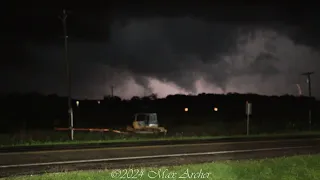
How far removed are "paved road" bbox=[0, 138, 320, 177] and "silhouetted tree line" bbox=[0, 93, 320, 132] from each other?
40838 mm

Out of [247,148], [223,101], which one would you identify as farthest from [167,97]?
[247,148]

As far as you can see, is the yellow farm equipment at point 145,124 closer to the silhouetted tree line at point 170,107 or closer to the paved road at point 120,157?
the paved road at point 120,157

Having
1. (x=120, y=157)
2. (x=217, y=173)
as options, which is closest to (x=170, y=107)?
(x=120, y=157)

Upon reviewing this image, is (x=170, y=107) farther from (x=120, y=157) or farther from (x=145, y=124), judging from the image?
(x=120, y=157)

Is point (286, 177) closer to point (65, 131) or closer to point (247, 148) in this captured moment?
point (247, 148)

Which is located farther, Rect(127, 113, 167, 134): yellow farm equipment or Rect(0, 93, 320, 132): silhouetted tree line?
Rect(0, 93, 320, 132): silhouetted tree line

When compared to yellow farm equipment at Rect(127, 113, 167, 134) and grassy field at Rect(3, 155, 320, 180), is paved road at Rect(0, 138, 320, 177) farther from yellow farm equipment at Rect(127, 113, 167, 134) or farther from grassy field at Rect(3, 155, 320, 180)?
yellow farm equipment at Rect(127, 113, 167, 134)

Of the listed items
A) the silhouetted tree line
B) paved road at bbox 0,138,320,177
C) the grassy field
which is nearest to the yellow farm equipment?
paved road at bbox 0,138,320,177

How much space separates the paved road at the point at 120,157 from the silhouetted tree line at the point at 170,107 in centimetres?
4084

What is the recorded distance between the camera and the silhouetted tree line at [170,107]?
70.6m

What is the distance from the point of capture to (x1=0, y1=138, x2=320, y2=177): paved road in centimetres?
1408

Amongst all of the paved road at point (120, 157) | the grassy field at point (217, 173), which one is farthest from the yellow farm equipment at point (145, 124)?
the grassy field at point (217, 173)

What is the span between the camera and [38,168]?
44.6ft

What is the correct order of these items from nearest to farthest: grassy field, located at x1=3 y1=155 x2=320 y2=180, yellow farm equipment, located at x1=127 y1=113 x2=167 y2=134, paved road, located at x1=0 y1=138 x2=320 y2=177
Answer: grassy field, located at x1=3 y1=155 x2=320 y2=180 → paved road, located at x1=0 y1=138 x2=320 y2=177 → yellow farm equipment, located at x1=127 y1=113 x2=167 y2=134
